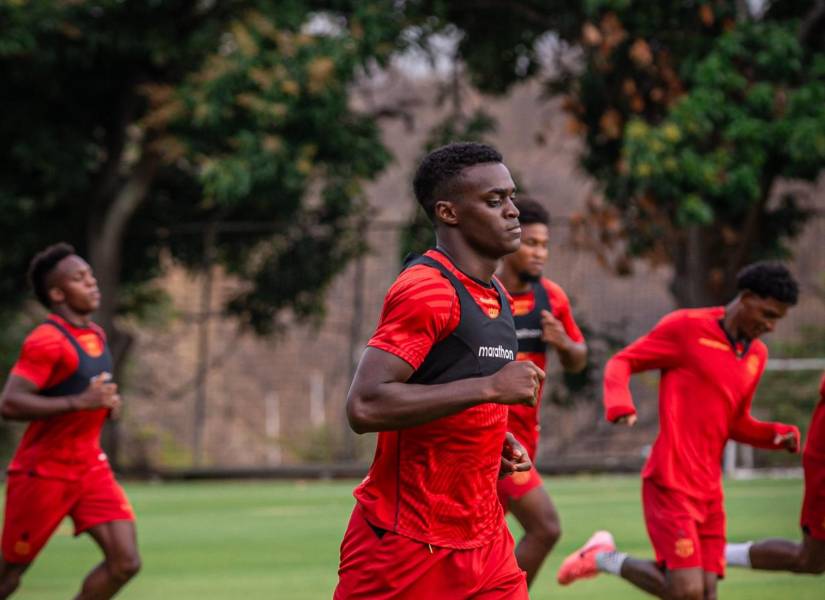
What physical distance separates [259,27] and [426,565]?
17.2m

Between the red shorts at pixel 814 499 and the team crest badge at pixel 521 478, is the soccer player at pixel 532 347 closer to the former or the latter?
the team crest badge at pixel 521 478

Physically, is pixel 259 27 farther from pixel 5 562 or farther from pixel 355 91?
A: pixel 5 562

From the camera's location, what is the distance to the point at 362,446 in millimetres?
24656

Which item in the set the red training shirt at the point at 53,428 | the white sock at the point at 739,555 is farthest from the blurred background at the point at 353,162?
the red training shirt at the point at 53,428

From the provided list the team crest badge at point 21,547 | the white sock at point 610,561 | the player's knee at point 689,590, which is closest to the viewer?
the player's knee at point 689,590

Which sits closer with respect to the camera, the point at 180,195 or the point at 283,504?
the point at 283,504

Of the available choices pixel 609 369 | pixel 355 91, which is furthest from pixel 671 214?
pixel 609 369

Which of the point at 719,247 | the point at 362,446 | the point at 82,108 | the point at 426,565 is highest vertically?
the point at 82,108

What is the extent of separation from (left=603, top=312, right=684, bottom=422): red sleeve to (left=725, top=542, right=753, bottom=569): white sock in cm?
159

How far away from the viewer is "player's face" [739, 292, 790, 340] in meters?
7.74

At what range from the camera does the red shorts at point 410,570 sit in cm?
470

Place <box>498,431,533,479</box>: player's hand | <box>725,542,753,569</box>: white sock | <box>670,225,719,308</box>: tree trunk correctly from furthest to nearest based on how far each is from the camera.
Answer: <box>670,225,719,308</box>: tree trunk < <box>725,542,753,569</box>: white sock < <box>498,431,533,479</box>: player's hand

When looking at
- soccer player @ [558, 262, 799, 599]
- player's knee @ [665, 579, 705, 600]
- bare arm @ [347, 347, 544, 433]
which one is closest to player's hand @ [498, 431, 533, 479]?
bare arm @ [347, 347, 544, 433]

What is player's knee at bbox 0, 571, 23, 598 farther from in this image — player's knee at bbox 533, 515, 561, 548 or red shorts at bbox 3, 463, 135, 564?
player's knee at bbox 533, 515, 561, 548
